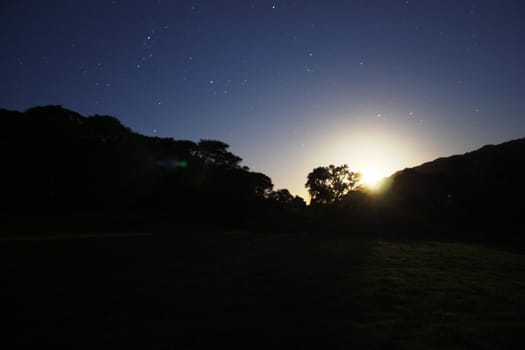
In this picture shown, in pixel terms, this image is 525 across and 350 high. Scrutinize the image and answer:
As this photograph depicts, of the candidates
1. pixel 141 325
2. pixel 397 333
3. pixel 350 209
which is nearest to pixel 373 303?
pixel 397 333

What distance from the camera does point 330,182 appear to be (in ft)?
199

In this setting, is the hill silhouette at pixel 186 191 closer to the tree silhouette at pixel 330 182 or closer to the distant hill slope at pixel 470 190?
the distant hill slope at pixel 470 190

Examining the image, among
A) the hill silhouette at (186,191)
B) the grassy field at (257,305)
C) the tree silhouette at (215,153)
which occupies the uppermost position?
the tree silhouette at (215,153)

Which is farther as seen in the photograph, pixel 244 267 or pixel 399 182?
pixel 399 182

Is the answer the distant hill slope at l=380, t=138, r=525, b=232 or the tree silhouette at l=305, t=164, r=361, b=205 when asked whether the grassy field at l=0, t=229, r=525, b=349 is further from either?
the tree silhouette at l=305, t=164, r=361, b=205

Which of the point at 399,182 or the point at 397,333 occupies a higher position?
the point at 399,182

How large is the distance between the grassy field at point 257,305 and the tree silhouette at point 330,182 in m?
50.0

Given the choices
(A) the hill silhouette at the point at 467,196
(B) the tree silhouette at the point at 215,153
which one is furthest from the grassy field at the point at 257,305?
(B) the tree silhouette at the point at 215,153

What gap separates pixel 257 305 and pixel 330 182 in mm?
57244

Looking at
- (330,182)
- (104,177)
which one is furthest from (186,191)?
(330,182)

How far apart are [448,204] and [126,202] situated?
42803 mm

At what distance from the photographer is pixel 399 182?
131 feet

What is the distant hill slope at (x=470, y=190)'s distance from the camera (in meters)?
31.9

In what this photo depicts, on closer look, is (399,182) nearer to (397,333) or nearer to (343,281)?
(343,281)
